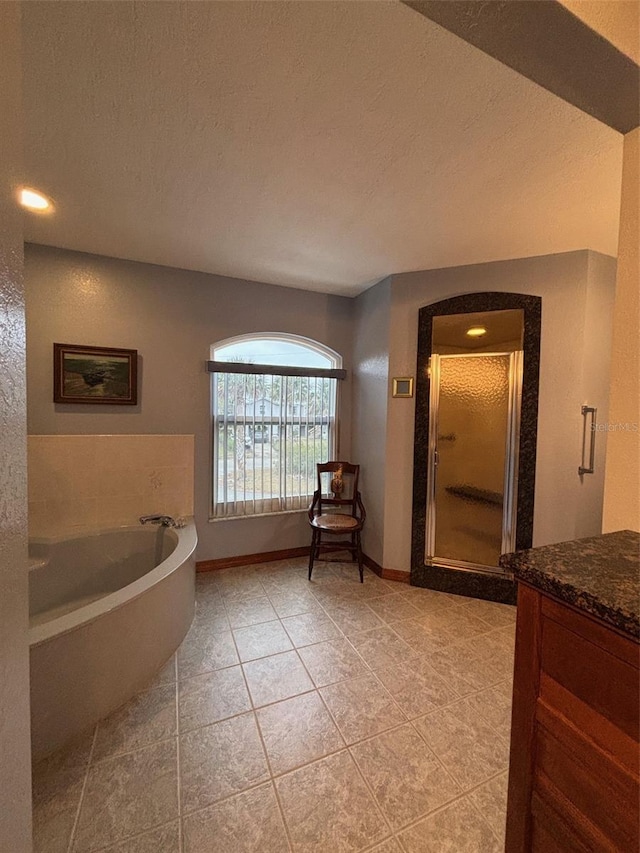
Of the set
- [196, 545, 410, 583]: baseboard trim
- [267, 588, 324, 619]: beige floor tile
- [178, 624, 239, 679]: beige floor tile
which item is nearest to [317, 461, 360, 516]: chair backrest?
[196, 545, 410, 583]: baseboard trim

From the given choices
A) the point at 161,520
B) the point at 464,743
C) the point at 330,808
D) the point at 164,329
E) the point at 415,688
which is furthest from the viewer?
the point at 164,329

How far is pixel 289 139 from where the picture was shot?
1.36 meters

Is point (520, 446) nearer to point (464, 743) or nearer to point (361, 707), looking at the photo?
point (464, 743)

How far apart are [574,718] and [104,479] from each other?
112 inches


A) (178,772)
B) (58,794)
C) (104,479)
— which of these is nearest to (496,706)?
(178,772)

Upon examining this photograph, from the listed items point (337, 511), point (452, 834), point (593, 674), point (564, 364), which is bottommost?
point (452, 834)

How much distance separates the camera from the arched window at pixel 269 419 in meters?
2.91

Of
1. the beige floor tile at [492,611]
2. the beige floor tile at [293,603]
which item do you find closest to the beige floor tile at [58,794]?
the beige floor tile at [293,603]

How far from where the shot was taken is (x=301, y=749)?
139 cm

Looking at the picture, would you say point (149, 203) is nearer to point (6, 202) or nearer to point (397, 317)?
point (6, 202)

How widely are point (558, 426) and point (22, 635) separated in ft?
9.22

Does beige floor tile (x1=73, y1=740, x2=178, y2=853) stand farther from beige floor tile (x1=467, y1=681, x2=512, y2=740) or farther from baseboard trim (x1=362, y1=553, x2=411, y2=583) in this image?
baseboard trim (x1=362, y1=553, x2=411, y2=583)

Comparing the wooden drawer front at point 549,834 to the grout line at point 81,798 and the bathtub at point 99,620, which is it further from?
the bathtub at point 99,620

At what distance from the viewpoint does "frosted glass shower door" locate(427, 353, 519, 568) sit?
250cm
